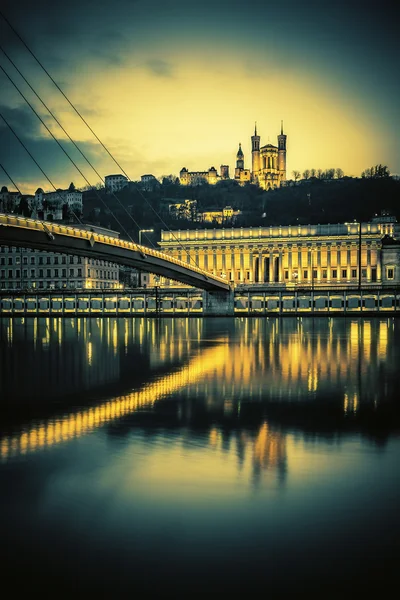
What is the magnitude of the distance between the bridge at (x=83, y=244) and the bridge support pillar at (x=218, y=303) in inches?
425

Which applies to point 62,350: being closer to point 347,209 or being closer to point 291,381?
point 291,381

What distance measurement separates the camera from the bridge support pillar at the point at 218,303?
88969 mm

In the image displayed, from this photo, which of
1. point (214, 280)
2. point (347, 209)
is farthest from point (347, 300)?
point (347, 209)

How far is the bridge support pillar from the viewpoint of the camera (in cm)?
8897

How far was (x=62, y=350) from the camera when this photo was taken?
29953mm

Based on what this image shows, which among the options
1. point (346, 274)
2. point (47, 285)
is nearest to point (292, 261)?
point (346, 274)

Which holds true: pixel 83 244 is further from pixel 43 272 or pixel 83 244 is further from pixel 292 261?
pixel 292 261

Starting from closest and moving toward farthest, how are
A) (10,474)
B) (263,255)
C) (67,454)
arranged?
(10,474), (67,454), (263,255)

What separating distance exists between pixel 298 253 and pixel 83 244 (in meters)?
98.2

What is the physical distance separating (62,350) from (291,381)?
14.4 metres

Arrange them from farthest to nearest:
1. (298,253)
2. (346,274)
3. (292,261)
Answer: (292,261) → (298,253) → (346,274)

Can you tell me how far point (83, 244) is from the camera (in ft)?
169

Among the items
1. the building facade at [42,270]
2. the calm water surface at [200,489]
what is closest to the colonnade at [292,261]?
the building facade at [42,270]

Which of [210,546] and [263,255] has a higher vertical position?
[263,255]
